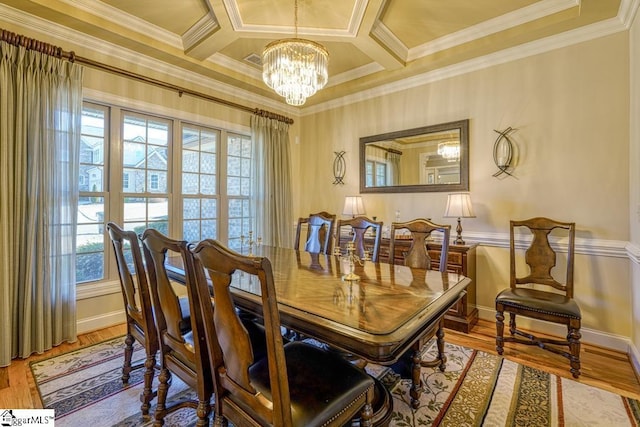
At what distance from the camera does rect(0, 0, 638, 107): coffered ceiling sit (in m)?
2.54

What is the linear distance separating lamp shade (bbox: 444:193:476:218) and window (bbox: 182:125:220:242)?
111 inches

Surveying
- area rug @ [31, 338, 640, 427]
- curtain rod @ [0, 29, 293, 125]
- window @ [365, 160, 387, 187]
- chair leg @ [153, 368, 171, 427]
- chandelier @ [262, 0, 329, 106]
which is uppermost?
curtain rod @ [0, 29, 293, 125]

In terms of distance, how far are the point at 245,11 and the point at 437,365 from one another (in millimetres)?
3230

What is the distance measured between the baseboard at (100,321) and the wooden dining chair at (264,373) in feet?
7.97

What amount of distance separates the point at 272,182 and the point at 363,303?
3.21 m

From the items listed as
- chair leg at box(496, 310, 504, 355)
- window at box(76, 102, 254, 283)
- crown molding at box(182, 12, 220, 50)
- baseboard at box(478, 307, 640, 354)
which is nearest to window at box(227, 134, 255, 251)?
window at box(76, 102, 254, 283)

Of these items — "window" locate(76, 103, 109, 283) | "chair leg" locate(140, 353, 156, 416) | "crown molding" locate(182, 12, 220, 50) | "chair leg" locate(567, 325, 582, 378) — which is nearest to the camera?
"chair leg" locate(140, 353, 156, 416)

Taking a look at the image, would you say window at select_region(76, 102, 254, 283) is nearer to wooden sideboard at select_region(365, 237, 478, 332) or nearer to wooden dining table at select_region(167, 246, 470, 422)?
wooden dining table at select_region(167, 246, 470, 422)

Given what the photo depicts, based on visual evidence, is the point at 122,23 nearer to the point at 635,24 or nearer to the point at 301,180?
the point at 301,180

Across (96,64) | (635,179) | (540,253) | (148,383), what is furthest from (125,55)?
(635,179)

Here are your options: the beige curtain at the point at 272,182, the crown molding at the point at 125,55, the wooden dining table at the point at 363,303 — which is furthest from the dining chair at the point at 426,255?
the crown molding at the point at 125,55

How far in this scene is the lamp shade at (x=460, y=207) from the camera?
3.02 meters

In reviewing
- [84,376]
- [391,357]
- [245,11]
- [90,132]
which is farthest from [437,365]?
[90,132]

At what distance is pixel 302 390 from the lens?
3.91ft
